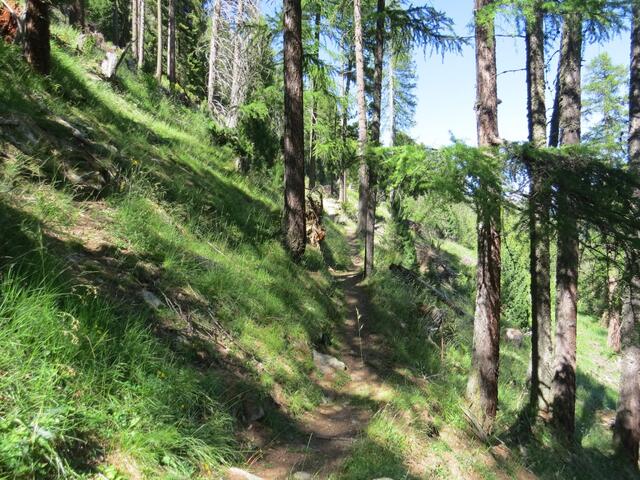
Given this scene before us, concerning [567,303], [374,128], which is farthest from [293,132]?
[567,303]

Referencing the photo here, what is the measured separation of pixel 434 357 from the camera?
8469mm

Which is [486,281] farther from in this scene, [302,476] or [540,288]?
[302,476]

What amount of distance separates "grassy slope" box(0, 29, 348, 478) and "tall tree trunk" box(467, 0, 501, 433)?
271cm

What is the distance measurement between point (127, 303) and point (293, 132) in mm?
6150

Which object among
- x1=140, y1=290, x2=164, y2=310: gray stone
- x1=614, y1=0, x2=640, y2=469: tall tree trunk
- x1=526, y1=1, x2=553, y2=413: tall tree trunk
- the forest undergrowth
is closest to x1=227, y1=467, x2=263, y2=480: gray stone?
the forest undergrowth

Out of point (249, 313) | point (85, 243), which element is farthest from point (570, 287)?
point (85, 243)

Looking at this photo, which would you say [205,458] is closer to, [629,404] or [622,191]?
[622,191]

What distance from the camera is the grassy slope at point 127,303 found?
2.58 meters

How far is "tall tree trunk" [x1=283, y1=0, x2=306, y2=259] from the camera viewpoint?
9000 millimetres

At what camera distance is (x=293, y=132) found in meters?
9.27

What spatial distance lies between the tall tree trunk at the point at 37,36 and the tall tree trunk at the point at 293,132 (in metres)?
4.52

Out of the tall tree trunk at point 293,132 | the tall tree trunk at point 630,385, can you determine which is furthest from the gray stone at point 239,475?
the tall tree trunk at point 630,385

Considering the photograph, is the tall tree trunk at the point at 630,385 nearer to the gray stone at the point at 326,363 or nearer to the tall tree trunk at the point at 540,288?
the tall tree trunk at the point at 540,288

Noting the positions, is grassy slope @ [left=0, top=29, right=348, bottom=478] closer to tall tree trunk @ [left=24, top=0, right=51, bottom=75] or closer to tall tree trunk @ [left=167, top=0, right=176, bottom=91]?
tall tree trunk @ [left=24, top=0, right=51, bottom=75]
